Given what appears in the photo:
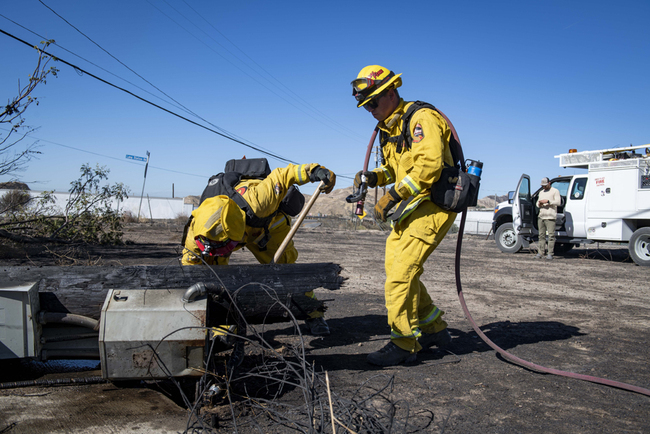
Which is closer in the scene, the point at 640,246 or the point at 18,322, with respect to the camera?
the point at 18,322

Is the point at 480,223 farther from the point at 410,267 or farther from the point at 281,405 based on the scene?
the point at 281,405

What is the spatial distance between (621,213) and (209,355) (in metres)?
10.7

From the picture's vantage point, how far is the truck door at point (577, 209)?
10.4 meters

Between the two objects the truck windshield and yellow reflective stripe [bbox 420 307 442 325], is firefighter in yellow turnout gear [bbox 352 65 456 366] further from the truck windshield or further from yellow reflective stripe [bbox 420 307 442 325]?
the truck windshield

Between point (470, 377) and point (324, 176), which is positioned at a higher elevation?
point (324, 176)

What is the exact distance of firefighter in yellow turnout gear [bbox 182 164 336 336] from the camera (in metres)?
2.88

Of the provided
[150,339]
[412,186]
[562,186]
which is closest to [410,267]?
[412,186]

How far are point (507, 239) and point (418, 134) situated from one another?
10296mm

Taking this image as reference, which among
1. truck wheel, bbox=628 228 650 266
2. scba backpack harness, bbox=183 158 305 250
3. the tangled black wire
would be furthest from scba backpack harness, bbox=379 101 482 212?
truck wheel, bbox=628 228 650 266

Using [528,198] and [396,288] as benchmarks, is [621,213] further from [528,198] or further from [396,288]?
[396,288]

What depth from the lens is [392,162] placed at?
355cm

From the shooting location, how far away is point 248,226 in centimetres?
356

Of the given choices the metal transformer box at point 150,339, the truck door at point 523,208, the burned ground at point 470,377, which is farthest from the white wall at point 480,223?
the metal transformer box at point 150,339

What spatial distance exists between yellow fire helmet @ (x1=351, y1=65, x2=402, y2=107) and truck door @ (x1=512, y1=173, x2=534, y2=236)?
8.71m
